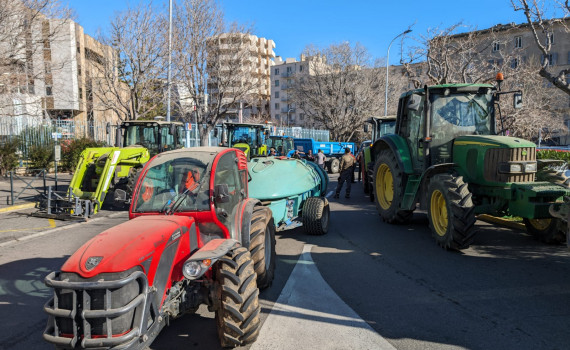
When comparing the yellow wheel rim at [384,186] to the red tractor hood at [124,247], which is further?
the yellow wheel rim at [384,186]

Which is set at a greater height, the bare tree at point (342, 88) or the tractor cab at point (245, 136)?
the bare tree at point (342, 88)

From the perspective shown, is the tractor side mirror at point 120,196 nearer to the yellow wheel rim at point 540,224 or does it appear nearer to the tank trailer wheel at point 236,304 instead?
the tank trailer wheel at point 236,304

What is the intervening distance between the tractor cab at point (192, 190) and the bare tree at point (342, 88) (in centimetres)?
3704

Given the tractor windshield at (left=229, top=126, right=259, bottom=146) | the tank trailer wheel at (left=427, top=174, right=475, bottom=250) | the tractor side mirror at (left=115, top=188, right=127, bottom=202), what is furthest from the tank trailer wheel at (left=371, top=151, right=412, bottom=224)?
the tractor windshield at (left=229, top=126, right=259, bottom=146)

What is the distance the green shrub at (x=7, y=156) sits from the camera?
16.5 m

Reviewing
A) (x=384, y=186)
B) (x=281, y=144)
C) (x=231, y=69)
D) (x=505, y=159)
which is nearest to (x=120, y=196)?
(x=505, y=159)

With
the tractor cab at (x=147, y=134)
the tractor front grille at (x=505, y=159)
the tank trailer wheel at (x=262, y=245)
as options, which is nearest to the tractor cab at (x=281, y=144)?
the tractor cab at (x=147, y=134)

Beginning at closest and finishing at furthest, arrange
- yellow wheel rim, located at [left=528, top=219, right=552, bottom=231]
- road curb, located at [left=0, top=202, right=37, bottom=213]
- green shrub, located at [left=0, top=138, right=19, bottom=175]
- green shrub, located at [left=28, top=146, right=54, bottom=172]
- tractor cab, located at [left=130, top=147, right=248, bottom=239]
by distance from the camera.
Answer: tractor cab, located at [left=130, top=147, right=248, bottom=239], yellow wheel rim, located at [left=528, top=219, right=552, bottom=231], road curb, located at [left=0, top=202, right=37, bottom=213], green shrub, located at [left=0, top=138, right=19, bottom=175], green shrub, located at [left=28, top=146, right=54, bottom=172]

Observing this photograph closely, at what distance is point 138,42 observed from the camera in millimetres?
20203

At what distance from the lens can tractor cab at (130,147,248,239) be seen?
4.01 metres

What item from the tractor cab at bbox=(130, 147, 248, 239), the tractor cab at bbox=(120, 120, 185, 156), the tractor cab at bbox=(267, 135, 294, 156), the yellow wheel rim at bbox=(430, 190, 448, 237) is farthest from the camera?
the tractor cab at bbox=(267, 135, 294, 156)

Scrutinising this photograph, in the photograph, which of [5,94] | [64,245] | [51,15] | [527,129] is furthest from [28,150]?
[527,129]

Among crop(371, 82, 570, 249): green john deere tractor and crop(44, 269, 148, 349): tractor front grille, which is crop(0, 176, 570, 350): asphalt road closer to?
crop(371, 82, 570, 249): green john deere tractor

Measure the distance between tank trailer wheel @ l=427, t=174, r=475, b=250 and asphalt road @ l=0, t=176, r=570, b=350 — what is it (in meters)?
0.25
